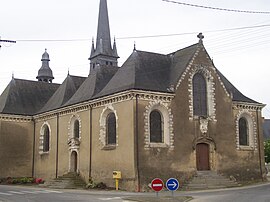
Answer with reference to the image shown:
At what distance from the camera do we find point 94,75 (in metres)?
34.3

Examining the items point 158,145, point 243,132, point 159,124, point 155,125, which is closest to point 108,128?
point 155,125

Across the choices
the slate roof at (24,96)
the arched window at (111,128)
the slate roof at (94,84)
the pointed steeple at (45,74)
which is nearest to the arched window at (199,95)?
the arched window at (111,128)

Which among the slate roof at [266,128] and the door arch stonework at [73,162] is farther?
the slate roof at [266,128]

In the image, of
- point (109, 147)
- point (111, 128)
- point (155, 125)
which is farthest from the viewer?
point (111, 128)

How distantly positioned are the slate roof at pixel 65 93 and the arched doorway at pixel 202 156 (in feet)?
43.2

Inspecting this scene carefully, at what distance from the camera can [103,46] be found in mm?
56375

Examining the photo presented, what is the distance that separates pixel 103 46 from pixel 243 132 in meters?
28.5

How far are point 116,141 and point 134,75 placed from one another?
463cm

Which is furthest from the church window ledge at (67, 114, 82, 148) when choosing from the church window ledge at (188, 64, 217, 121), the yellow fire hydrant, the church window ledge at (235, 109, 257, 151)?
the church window ledge at (235, 109, 257, 151)

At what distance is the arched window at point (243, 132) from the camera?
32.4 metres

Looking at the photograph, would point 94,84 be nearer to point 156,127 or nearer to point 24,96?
point 156,127

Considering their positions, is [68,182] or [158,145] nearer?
[158,145]

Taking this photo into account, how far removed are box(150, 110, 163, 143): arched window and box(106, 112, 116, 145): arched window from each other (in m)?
2.91

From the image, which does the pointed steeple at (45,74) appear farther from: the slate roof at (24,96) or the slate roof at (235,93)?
the slate roof at (235,93)
